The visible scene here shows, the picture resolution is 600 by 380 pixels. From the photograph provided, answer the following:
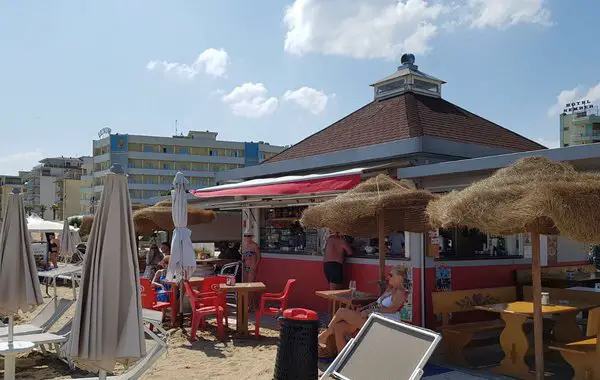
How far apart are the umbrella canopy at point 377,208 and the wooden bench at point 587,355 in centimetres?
222

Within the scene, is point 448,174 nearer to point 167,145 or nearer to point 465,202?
point 465,202

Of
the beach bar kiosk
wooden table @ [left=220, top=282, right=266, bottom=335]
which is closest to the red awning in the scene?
the beach bar kiosk

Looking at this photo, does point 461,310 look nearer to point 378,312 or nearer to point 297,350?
point 378,312

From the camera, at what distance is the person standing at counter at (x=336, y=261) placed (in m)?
10.3

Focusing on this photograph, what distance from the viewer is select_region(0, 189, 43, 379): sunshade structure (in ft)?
21.6

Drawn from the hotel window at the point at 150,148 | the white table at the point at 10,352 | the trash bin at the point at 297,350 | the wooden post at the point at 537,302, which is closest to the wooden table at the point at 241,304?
the trash bin at the point at 297,350

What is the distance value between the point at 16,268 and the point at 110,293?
320cm

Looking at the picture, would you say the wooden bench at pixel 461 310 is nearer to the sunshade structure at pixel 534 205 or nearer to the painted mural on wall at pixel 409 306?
the painted mural on wall at pixel 409 306

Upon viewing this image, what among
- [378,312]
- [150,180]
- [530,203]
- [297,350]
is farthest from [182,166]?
[530,203]

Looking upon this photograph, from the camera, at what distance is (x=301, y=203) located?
11.9 metres

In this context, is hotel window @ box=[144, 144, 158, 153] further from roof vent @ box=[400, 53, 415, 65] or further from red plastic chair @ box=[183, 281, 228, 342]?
red plastic chair @ box=[183, 281, 228, 342]

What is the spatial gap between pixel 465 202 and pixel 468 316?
4.41 meters

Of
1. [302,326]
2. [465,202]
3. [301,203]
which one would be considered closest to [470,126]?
[301,203]

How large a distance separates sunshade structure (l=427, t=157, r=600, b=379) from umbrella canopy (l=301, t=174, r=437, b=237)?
760 millimetres
